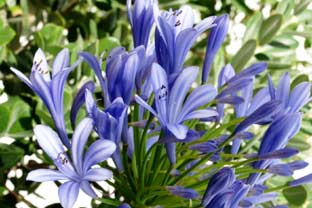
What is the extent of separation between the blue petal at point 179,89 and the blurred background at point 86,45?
29 cm

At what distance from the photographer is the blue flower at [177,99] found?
1.57 ft

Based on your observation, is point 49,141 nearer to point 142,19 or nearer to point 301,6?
point 142,19

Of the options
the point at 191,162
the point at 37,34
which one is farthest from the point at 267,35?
the point at 191,162

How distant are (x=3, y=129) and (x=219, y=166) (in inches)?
12.0

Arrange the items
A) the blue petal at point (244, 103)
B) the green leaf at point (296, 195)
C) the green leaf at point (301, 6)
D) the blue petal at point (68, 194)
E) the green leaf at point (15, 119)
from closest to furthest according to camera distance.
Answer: the blue petal at point (68, 194) < the blue petal at point (244, 103) < the green leaf at point (15, 119) < the green leaf at point (296, 195) < the green leaf at point (301, 6)

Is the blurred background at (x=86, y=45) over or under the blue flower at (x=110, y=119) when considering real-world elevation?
under

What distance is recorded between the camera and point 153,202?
539 mm

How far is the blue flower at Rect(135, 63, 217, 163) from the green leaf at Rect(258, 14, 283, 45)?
1.52 ft

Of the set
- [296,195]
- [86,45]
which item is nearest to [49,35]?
[86,45]

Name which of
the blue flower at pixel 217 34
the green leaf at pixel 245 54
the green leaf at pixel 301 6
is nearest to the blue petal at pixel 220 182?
the blue flower at pixel 217 34

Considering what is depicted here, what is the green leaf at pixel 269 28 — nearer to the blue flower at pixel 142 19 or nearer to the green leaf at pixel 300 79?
the green leaf at pixel 300 79

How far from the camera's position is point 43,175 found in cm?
48

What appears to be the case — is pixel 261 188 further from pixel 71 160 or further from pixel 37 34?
pixel 37 34

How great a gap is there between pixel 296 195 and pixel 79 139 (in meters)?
0.44
